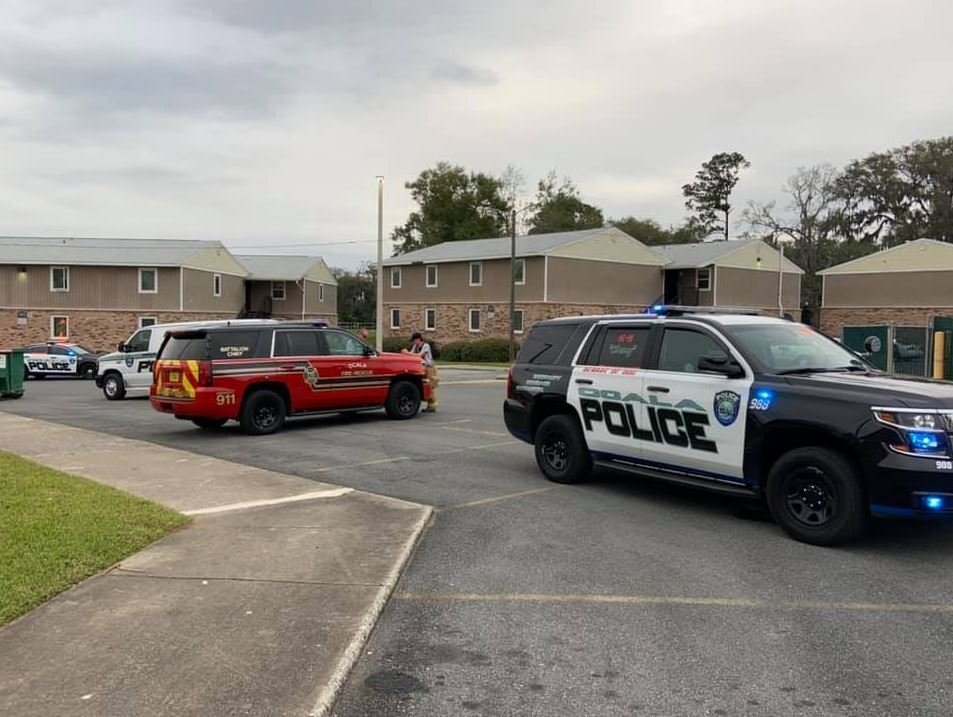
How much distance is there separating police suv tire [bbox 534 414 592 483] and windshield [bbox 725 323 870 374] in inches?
83.1

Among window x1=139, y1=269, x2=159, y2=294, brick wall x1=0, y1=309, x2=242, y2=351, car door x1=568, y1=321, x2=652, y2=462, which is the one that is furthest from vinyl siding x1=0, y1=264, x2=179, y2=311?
car door x1=568, y1=321, x2=652, y2=462

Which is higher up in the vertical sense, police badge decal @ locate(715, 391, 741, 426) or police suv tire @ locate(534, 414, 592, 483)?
police badge decal @ locate(715, 391, 741, 426)

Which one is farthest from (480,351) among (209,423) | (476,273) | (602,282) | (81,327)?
(209,423)

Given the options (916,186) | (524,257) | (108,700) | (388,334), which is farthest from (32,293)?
(916,186)

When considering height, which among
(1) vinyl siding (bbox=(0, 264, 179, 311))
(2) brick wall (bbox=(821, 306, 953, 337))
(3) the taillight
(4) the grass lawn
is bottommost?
(4) the grass lawn

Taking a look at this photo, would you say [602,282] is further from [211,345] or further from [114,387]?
[211,345]

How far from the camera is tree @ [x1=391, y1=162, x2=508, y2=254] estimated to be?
79.4 metres

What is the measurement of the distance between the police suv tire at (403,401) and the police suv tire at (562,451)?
6558 millimetres

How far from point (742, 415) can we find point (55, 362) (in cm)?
3060

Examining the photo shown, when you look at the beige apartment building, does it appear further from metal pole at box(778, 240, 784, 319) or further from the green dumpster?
the green dumpster

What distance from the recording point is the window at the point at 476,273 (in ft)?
162

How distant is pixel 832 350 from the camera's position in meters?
7.62

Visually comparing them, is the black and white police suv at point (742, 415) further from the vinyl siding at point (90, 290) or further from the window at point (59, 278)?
the window at point (59, 278)

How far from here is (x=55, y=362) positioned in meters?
31.5
